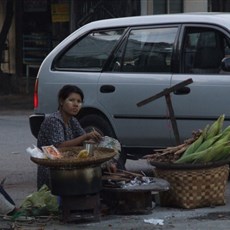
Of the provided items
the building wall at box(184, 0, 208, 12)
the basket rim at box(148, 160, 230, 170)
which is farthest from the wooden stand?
the building wall at box(184, 0, 208, 12)

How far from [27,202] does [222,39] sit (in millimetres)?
3105

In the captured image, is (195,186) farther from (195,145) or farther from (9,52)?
(9,52)

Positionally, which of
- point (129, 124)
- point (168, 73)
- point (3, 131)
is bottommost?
point (3, 131)

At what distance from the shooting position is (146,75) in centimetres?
892

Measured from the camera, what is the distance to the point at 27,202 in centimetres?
725

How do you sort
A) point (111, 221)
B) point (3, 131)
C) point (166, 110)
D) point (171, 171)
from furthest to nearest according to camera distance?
point (3, 131)
point (166, 110)
point (171, 171)
point (111, 221)

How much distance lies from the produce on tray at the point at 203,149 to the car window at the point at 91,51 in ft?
6.11

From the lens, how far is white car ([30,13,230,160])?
28.3 feet

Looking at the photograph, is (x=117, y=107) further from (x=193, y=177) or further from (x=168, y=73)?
(x=193, y=177)

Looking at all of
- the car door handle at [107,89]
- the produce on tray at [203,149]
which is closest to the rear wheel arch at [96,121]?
the car door handle at [107,89]

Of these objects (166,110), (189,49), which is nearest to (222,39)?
(189,49)

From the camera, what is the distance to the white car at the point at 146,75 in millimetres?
8633

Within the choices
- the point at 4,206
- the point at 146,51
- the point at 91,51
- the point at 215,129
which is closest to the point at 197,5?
the point at 91,51

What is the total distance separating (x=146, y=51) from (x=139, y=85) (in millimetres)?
464
